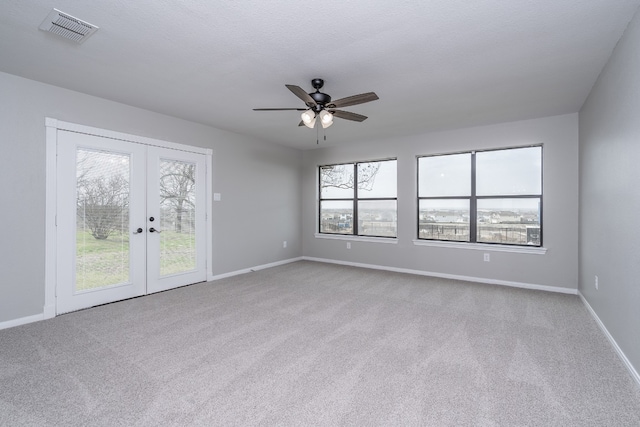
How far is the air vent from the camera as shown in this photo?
2.14 metres

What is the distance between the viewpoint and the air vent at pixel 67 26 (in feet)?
7.02

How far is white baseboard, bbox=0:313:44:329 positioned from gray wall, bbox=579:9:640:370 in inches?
213

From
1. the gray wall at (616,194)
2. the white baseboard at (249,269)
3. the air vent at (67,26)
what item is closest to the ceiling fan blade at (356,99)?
the gray wall at (616,194)

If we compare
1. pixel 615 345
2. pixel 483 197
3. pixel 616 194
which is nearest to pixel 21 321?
pixel 615 345

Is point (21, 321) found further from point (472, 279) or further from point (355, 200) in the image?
point (472, 279)

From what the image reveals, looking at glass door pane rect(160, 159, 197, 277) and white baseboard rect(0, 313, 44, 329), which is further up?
glass door pane rect(160, 159, 197, 277)

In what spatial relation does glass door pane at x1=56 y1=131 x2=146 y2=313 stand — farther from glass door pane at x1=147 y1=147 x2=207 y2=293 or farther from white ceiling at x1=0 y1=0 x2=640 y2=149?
white ceiling at x1=0 y1=0 x2=640 y2=149

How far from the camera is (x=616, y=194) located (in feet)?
8.29

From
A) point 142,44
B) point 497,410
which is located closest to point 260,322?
point 497,410

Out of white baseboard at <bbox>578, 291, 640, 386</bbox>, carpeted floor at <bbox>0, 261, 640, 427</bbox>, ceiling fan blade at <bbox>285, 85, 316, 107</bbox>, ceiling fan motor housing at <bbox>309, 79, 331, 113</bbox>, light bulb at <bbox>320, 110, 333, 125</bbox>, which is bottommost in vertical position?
carpeted floor at <bbox>0, 261, 640, 427</bbox>

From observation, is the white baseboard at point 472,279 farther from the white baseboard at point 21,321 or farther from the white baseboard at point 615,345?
the white baseboard at point 21,321

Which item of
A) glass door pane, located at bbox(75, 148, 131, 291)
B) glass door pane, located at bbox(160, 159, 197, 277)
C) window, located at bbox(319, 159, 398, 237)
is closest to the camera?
glass door pane, located at bbox(75, 148, 131, 291)

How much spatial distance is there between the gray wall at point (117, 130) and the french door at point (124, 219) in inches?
8.3

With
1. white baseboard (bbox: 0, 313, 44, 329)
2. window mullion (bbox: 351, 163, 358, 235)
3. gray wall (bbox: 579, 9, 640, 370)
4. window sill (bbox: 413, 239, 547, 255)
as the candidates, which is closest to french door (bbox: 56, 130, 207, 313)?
white baseboard (bbox: 0, 313, 44, 329)
